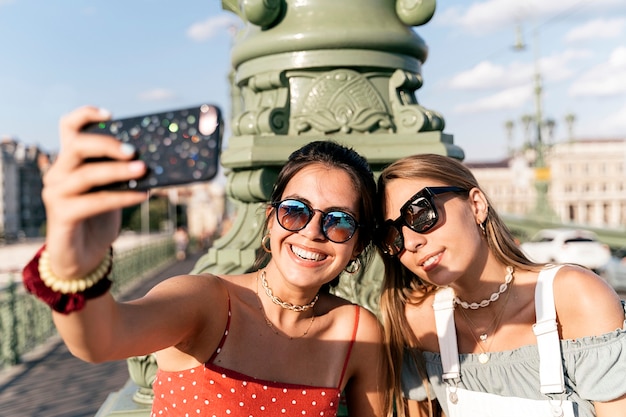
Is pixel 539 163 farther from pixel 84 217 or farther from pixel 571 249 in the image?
pixel 84 217

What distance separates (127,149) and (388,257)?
128cm

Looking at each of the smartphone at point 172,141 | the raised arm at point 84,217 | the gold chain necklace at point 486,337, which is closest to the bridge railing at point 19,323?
the gold chain necklace at point 486,337

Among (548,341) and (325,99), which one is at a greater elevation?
(325,99)

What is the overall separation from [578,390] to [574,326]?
0.19 metres

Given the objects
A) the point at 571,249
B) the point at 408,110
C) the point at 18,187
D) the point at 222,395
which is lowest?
the point at 571,249

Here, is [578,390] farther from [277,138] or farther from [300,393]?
[277,138]

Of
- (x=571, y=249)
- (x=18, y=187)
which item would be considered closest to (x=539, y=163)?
(x=571, y=249)

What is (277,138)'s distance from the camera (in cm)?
288

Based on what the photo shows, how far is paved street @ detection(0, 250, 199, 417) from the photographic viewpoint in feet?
20.7

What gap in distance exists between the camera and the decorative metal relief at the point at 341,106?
9.64 feet

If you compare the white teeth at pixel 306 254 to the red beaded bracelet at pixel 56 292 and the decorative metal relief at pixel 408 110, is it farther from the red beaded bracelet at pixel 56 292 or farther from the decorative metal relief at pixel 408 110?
the decorative metal relief at pixel 408 110

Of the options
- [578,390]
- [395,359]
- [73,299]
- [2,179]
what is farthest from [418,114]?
[2,179]

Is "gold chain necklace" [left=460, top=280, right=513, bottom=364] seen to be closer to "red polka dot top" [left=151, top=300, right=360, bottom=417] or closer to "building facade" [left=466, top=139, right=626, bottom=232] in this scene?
"red polka dot top" [left=151, top=300, right=360, bottom=417]

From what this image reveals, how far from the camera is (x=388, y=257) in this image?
226cm
